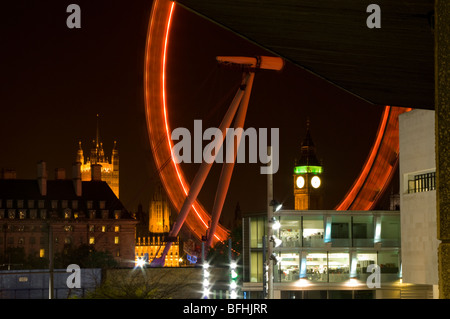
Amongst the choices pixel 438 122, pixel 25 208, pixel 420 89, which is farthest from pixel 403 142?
pixel 25 208

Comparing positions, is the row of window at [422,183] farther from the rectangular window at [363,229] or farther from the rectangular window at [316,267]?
the rectangular window at [363,229]

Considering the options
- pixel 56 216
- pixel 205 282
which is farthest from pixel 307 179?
Result: pixel 205 282

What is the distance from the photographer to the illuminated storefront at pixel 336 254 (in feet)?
180

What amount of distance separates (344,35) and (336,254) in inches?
1647

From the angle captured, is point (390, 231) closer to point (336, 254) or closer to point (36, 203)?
point (336, 254)

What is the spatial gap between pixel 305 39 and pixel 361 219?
41611mm

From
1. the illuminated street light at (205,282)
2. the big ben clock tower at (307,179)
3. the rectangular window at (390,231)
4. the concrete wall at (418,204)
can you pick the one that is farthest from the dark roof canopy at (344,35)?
the big ben clock tower at (307,179)

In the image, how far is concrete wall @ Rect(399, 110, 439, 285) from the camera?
111 feet

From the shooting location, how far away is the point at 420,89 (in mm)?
18359

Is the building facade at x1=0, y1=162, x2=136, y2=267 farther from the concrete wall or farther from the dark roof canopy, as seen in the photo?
the dark roof canopy

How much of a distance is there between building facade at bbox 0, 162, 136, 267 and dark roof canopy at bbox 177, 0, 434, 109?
489 ft

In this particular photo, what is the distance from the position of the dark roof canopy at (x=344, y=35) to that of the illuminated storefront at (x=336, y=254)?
36.6 m

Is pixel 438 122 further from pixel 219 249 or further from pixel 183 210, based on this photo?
pixel 219 249

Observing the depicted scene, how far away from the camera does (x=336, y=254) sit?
5544cm
